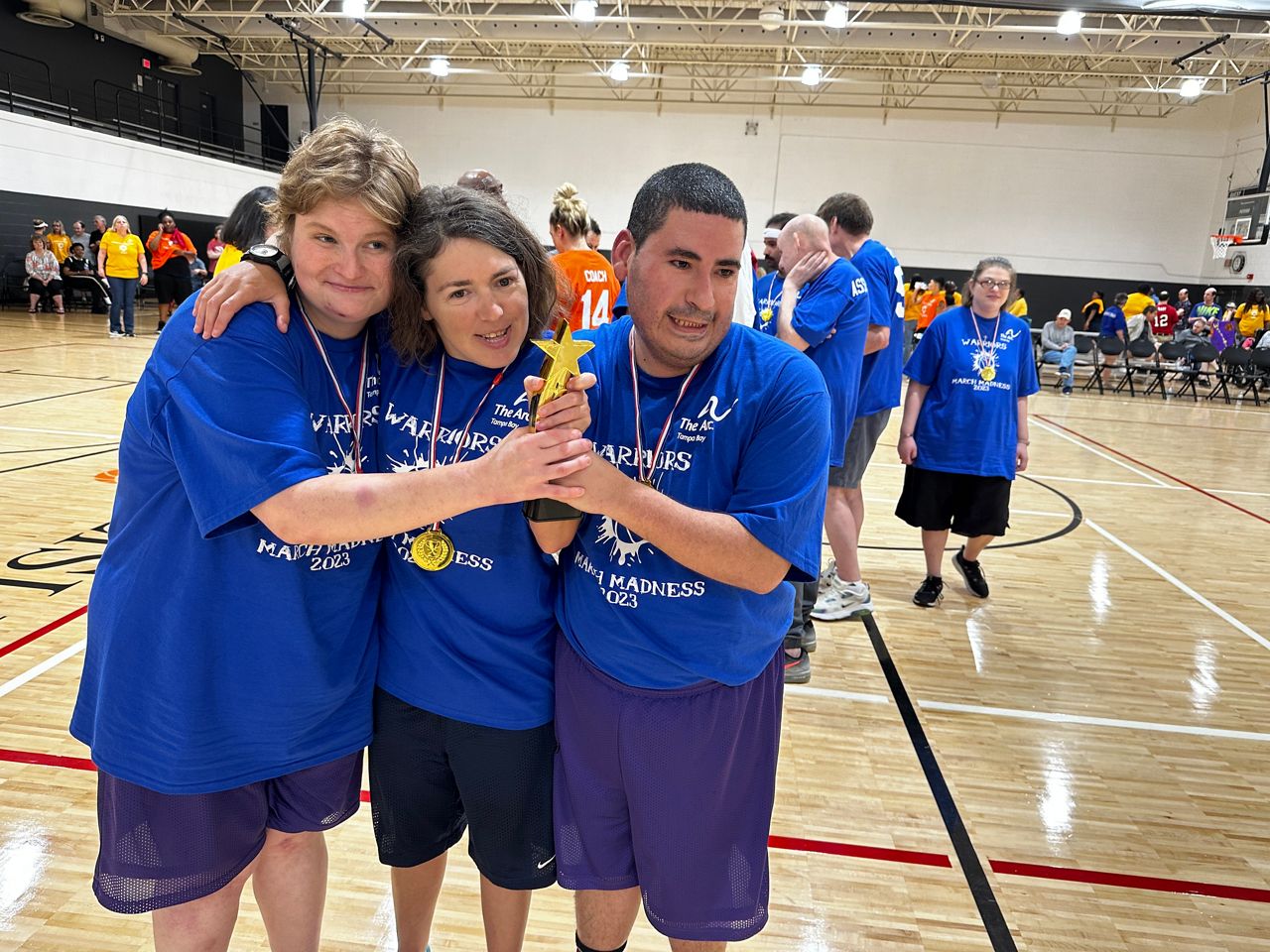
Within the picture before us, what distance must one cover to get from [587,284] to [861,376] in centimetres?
173

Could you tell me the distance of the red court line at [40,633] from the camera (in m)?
3.40

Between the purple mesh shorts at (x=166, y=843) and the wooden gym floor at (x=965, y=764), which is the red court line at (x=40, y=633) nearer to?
the wooden gym floor at (x=965, y=764)

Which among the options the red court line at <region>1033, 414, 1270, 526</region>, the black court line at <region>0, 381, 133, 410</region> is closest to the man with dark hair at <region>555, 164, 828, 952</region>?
the red court line at <region>1033, 414, 1270, 526</region>

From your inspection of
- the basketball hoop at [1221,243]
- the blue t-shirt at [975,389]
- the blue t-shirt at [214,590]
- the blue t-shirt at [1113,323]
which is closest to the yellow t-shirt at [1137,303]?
the blue t-shirt at [1113,323]

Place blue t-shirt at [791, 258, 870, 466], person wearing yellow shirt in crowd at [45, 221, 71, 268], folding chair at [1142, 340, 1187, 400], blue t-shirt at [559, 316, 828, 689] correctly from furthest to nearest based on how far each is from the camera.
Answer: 1. person wearing yellow shirt in crowd at [45, 221, 71, 268]
2. folding chair at [1142, 340, 1187, 400]
3. blue t-shirt at [791, 258, 870, 466]
4. blue t-shirt at [559, 316, 828, 689]

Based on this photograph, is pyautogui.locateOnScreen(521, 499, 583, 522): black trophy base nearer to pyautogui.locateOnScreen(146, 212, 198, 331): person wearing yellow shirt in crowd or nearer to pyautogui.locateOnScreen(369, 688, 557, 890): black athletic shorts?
pyautogui.locateOnScreen(369, 688, 557, 890): black athletic shorts

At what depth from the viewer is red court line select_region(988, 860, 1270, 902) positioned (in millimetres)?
2433

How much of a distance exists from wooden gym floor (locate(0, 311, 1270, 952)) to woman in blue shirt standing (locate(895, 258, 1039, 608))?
1.82 feet

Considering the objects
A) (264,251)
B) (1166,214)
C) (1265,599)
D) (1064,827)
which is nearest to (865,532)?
(1265,599)

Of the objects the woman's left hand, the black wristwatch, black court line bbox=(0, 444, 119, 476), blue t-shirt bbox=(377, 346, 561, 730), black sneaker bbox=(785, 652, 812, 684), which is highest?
the black wristwatch

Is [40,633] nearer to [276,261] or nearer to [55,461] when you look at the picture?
[276,261]

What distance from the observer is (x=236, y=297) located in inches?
52.2

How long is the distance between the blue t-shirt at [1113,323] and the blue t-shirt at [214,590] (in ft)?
59.5

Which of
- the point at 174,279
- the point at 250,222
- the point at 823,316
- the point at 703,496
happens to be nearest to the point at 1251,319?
the point at 823,316
